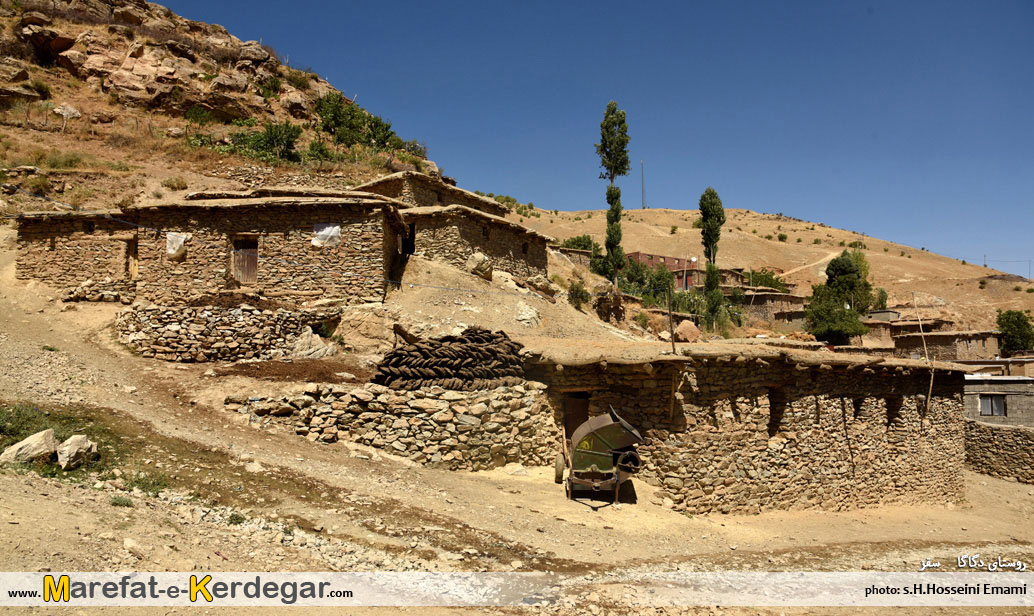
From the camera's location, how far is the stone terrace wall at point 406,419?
1035 centimetres

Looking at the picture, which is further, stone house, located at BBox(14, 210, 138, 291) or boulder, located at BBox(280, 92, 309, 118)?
boulder, located at BBox(280, 92, 309, 118)

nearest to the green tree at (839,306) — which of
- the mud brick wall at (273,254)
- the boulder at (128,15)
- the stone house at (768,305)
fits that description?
the stone house at (768,305)

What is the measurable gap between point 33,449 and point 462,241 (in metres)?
13.8

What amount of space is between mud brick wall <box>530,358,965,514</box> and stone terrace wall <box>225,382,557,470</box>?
161 centimetres

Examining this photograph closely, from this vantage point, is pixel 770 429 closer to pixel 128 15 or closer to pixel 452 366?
pixel 452 366

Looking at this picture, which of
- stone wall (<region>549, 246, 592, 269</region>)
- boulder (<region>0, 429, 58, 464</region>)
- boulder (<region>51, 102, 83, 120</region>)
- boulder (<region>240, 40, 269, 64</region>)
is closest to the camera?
boulder (<region>0, 429, 58, 464</region>)

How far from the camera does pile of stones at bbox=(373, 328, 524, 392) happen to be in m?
10.8

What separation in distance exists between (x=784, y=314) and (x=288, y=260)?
3345 centimetres

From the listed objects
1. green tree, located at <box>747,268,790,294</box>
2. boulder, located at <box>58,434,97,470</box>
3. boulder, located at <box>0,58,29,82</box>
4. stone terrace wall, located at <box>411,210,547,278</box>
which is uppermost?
boulder, located at <box>0,58,29,82</box>

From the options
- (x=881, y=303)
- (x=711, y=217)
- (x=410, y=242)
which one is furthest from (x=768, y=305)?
(x=410, y=242)

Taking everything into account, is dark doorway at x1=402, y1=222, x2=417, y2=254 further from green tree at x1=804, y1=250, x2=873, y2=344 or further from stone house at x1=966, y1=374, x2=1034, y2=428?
green tree at x1=804, y1=250, x2=873, y2=344

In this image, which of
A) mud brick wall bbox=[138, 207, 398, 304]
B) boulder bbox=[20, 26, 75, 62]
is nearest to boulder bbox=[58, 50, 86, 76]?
boulder bbox=[20, 26, 75, 62]

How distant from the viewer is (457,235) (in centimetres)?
1941

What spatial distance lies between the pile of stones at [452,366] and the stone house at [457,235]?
847 centimetres
